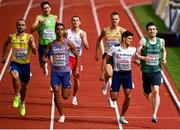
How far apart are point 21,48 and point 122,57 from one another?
2.44 m

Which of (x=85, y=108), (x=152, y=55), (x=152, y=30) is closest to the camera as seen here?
(x=152, y=30)

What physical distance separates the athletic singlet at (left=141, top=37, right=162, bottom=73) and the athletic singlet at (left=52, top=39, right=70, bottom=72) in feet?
5.61

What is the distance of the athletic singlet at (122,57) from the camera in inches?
550

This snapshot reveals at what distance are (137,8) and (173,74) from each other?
1498 cm

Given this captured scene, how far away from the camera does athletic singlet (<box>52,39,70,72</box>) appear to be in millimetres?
14195

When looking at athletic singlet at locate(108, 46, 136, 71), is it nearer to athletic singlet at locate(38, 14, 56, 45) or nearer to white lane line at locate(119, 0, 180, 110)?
white lane line at locate(119, 0, 180, 110)

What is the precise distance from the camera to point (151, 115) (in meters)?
15.4

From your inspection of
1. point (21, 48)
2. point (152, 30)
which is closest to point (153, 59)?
A: point (152, 30)

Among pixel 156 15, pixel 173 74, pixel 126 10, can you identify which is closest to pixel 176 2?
pixel 156 15

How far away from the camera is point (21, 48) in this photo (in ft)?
48.4

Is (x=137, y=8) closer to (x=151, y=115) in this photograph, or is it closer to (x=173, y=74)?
(x=173, y=74)

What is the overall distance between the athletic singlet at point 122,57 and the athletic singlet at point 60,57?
1062 mm

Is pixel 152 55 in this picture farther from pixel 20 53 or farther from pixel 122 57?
pixel 20 53

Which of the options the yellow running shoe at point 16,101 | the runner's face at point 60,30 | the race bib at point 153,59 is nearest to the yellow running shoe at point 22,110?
the yellow running shoe at point 16,101
